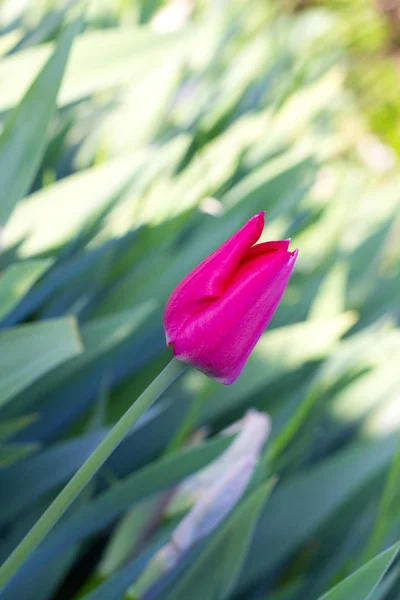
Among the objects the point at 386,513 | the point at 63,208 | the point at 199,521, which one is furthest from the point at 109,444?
the point at 63,208

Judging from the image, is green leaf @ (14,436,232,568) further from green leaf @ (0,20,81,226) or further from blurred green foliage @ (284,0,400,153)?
blurred green foliage @ (284,0,400,153)

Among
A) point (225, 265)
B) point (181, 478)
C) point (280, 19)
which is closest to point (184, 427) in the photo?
point (181, 478)

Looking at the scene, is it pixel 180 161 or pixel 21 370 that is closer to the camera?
pixel 21 370

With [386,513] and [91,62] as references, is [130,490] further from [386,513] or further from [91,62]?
[91,62]

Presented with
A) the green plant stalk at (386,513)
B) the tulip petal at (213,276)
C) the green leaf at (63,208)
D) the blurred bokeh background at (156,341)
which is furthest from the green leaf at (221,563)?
the green leaf at (63,208)

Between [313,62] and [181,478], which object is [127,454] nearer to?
[181,478]
